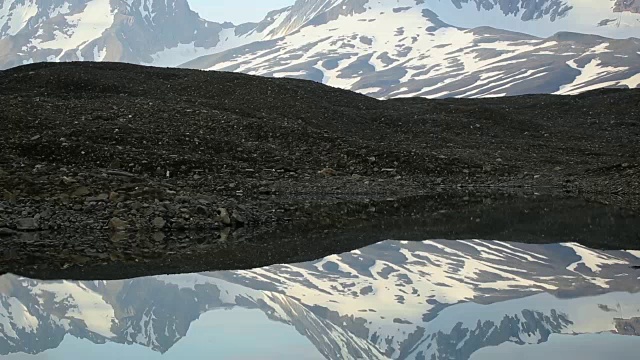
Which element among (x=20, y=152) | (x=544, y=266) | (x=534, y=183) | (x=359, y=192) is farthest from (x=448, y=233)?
(x=20, y=152)

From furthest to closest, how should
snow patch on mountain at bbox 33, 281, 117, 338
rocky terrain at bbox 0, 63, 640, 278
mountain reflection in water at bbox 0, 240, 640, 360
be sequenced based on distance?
rocky terrain at bbox 0, 63, 640, 278
snow patch on mountain at bbox 33, 281, 117, 338
mountain reflection in water at bbox 0, 240, 640, 360

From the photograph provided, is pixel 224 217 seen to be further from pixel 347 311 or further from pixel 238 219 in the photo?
pixel 347 311

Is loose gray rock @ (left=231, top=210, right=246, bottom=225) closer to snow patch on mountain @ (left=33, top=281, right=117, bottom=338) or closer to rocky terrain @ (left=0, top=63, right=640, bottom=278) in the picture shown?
rocky terrain @ (left=0, top=63, right=640, bottom=278)

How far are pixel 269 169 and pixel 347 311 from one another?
2279cm

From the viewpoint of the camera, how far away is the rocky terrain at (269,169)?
18.9m

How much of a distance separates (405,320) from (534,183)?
25.8 m

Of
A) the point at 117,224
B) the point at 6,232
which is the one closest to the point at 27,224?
the point at 6,232

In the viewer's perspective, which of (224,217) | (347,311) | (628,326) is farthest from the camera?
(224,217)

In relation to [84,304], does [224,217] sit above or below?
below

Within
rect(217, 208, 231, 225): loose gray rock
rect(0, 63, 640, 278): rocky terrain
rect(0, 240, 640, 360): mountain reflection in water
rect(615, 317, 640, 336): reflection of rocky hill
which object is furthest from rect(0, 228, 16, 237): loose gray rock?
rect(615, 317, 640, 336): reflection of rocky hill

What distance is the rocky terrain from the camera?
62.1 feet

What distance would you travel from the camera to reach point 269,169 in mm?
33219

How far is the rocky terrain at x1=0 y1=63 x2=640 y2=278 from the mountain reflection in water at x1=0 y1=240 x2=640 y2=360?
7.12ft

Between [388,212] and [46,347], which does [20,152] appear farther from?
[46,347]
